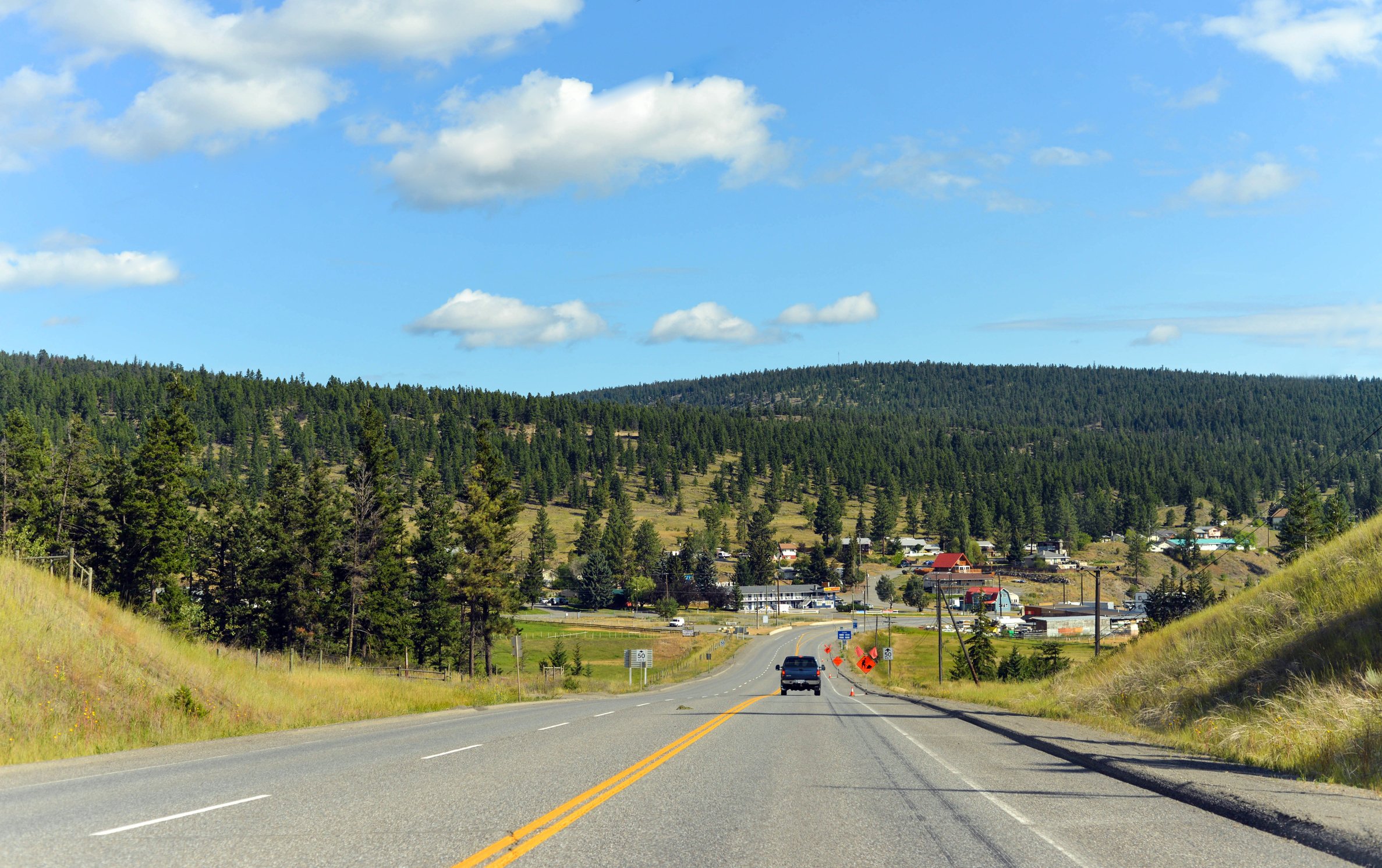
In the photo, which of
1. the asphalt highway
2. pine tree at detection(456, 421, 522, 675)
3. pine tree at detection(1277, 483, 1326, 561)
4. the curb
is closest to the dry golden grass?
the asphalt highway

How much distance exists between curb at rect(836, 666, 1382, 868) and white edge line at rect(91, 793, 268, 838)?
32.9ft

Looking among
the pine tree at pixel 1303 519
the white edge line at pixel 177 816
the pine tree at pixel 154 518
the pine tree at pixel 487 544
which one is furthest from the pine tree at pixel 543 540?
the white edge line at pixel 177 816

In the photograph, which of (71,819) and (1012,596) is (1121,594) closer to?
(1012,596)

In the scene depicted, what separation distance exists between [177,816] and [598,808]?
3999 millimetres

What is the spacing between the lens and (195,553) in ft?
238

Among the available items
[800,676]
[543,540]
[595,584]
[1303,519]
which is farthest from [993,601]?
[800,676]

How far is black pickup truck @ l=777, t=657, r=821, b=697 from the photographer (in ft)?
148

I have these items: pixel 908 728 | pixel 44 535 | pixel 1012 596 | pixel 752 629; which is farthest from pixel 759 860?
pixel 1012 596

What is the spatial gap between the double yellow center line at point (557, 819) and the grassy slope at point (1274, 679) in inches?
341

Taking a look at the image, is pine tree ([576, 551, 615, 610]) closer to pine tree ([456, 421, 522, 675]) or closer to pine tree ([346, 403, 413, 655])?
pine tree ([346, 403, 413, 655])

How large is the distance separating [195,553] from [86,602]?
184 feet

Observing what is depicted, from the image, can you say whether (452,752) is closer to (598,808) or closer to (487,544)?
(598,808)

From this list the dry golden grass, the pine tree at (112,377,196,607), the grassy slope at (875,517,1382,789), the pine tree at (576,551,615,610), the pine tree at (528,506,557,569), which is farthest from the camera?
the pine tree at (528,506,557,569)

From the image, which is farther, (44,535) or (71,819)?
(44,535)
